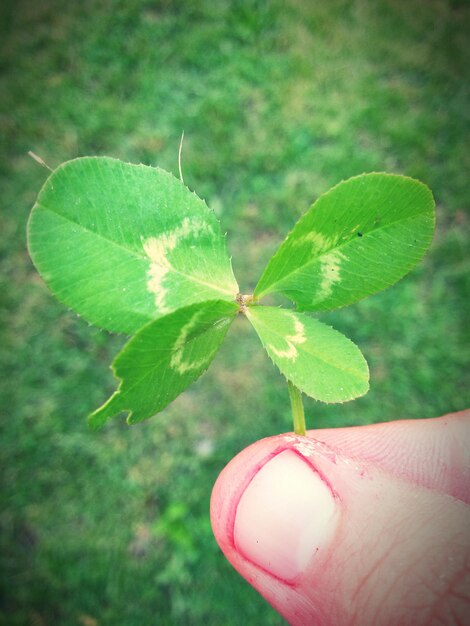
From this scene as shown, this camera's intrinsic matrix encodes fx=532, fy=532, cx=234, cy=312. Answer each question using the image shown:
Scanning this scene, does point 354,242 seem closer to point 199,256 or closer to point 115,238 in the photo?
point 199,256

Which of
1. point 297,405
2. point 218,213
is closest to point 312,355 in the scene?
point 297,405

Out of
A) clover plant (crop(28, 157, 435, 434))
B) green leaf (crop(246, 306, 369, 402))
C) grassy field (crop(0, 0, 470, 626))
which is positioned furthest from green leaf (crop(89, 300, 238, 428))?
grassy field (crop(0, 0, 470, 626))

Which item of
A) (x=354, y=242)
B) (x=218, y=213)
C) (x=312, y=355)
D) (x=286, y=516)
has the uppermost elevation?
(x=354, y=242)

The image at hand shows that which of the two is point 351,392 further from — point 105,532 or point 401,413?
point 105,532

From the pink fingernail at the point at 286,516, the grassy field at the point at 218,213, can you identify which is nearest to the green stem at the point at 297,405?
→ the pink fingernail at the point at 286,516

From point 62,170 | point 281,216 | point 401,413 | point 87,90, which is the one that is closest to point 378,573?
point 62,170

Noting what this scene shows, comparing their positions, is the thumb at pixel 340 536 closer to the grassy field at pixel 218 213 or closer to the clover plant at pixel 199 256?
the clover plant at pixel 199 256

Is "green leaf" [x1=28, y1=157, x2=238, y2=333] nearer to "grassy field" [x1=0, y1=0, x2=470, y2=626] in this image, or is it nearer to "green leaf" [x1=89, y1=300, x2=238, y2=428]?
"green leaf" [x1=89, y1=300, x2=238, y2=428]
